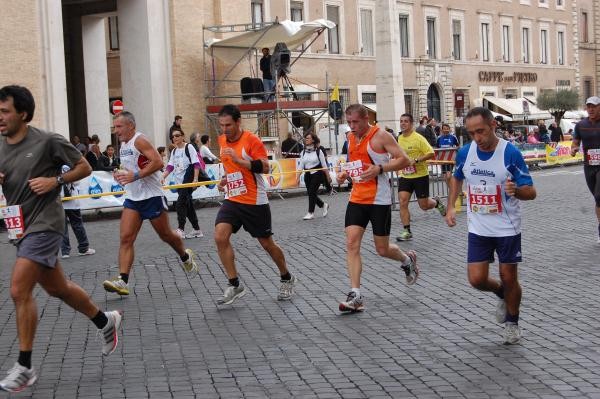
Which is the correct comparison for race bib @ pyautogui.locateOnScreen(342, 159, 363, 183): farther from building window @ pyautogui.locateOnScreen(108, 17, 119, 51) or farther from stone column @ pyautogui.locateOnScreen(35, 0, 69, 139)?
building window @ pyautogui.locateOnScreen(108, 17, 119, 51)

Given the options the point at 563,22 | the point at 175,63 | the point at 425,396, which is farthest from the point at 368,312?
the point at 563,22

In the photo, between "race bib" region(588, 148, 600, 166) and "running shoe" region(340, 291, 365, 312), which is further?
"race bib" region(588, 148, 600, 166)

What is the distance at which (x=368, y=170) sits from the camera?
939 cm

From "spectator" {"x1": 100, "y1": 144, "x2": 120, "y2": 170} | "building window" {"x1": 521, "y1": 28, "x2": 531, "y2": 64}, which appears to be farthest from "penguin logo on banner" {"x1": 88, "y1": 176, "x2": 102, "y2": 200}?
"building window" {"x1": 521, "y1": 28, "x2": 531, "y2": 64}

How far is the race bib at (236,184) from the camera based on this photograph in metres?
10.0


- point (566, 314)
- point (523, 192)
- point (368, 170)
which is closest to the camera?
point (523, 192)

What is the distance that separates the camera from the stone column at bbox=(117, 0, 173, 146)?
2989cm

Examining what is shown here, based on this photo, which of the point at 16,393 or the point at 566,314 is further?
the point at 566,314

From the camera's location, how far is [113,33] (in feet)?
122

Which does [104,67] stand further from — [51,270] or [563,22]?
[563,22]

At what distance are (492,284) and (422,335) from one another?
0.67 meters

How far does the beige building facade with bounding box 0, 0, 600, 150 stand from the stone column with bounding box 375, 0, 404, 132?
0.11m

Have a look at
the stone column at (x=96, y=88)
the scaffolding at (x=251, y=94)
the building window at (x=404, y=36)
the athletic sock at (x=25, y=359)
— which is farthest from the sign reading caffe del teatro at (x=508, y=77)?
the athletic sock at (x=25, y=359)

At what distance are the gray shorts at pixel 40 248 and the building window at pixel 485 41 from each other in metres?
48.1
